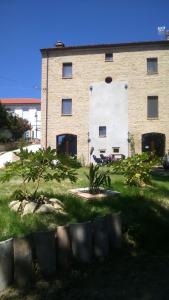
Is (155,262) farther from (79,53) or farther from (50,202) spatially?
(79,53)

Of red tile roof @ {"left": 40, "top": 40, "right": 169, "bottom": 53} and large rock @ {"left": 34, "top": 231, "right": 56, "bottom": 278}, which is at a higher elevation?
red tile roof @ {"left": 40, "top": 40, "right": 169, "bottom": 53}

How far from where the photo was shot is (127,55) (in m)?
27.2

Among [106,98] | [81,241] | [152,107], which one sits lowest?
[81,241]

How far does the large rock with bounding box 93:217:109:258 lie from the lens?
5820mm

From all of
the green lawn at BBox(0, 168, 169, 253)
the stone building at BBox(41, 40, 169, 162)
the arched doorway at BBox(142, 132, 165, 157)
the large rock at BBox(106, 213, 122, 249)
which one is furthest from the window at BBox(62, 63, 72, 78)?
the large rock at BBox(106, 213, 122, 249)

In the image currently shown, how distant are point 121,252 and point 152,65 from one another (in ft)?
75.1

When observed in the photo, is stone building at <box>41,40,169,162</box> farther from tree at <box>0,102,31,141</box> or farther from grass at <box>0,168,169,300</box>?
tree at <box>0,102,31,141</box>

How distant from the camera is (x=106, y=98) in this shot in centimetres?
2748

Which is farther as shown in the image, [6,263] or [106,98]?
[106,98]

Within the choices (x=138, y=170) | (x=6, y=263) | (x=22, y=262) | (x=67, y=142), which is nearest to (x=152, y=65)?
(x=67, y=142)

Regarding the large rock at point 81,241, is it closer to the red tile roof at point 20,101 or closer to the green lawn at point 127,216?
the green lawn at point 127,216

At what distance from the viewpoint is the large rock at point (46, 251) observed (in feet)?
16.6

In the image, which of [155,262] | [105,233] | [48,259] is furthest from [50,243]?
[155,262]

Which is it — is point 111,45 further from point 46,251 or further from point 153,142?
point 46,251
